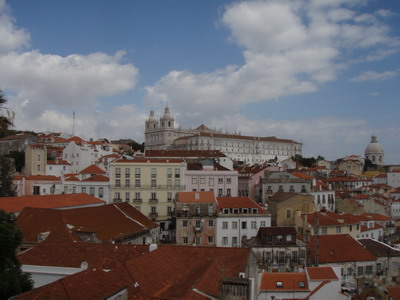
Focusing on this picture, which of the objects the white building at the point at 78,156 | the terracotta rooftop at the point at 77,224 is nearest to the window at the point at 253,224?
the terracotta rooftop at the point at 77,224

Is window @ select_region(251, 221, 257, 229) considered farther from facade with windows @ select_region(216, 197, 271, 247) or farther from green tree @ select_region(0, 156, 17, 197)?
green tree @ select_region(0, 156, 17, 197)

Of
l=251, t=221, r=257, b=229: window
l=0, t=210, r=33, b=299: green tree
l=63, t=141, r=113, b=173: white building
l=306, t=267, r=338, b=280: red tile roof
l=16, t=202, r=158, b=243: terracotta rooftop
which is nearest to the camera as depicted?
l=0, t=210, r=33, b=299: green tree

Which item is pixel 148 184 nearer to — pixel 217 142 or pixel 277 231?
pixel 277 231

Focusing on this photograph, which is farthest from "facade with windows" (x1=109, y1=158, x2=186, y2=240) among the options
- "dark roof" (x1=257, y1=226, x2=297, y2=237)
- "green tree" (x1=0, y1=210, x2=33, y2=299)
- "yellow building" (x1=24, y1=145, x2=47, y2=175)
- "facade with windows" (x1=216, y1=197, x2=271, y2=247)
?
"green tree" (x1=0, y1=210, x2=33, y2=299)

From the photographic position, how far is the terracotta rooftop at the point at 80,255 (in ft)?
66.4

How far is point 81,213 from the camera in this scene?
31.6m

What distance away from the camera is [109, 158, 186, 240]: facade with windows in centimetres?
4784

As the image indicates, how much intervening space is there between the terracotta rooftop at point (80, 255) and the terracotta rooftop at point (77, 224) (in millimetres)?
5146

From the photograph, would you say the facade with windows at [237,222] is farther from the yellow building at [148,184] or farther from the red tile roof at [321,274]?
the red tile roof at [321,274]

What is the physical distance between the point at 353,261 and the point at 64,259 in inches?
913

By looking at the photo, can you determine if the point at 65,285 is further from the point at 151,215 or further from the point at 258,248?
the point at 151,215

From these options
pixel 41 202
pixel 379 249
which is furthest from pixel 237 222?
pixel 41 202

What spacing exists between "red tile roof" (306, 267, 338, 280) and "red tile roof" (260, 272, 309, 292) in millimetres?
451

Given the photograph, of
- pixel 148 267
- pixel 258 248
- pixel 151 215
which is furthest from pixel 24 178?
pixel 148 267
